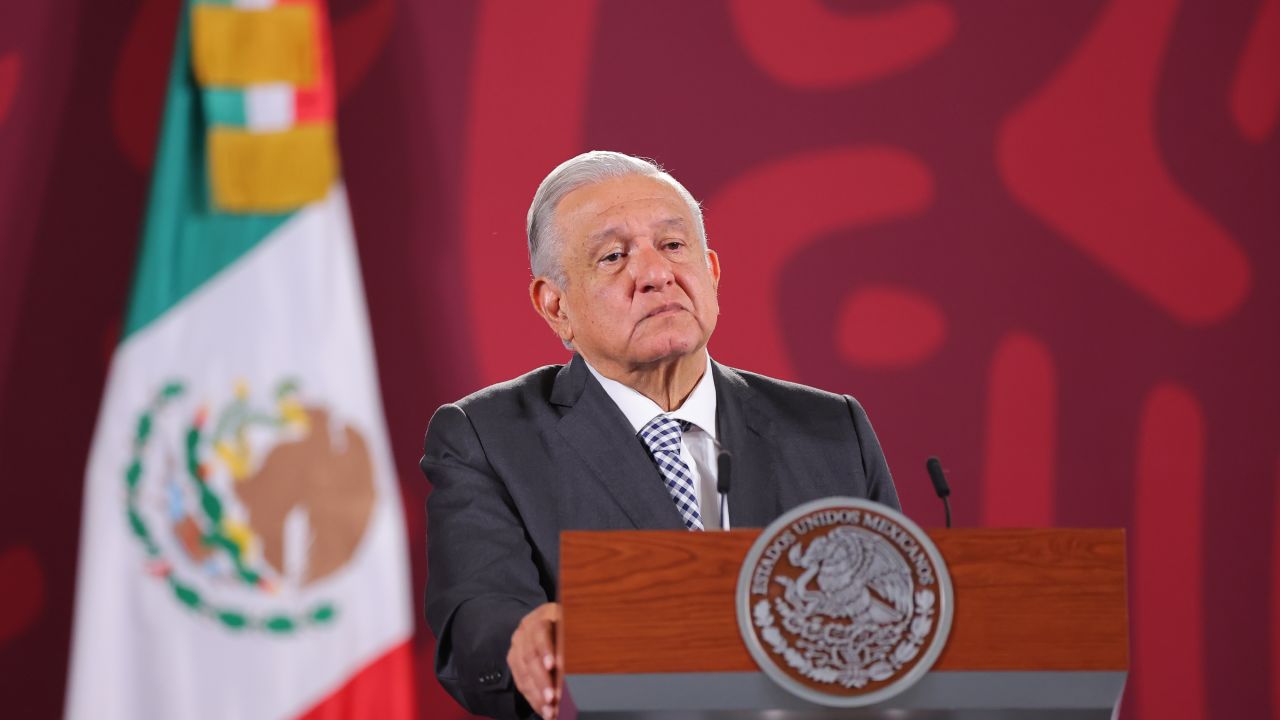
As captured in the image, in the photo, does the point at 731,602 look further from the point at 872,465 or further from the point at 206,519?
the point at 206,519

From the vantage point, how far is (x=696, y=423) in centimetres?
210

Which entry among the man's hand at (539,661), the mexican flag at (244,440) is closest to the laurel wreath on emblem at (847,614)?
the man's hand at (539,661)

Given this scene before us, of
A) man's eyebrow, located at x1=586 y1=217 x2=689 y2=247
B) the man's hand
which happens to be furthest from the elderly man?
the man's hand

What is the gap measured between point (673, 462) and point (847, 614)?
2.40 ft

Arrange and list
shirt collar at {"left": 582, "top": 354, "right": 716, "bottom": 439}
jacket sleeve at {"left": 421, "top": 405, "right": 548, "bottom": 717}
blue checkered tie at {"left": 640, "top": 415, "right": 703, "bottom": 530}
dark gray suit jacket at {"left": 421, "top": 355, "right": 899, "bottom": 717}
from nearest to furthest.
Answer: jacket sleeve at {"left": 421, "top": 405, "right": 548, "bottom": 717}, dark gray suit jacket at {"left": 421, "top": 355, "right": 899, "bottom": 717}, blue checkered tie at {"left": 640, "top": 415, "right": 703, "bottom": 530}, shirt collar at {"left": 582, "top": 354, "right": 716, "bottom": 439}

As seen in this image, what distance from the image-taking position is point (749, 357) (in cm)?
342

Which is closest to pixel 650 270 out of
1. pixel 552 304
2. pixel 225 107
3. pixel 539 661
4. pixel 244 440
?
pixel 552 304

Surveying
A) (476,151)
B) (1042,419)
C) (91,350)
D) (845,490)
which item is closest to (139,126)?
(91,350)

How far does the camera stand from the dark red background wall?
330 cm

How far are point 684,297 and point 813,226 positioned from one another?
1.45 meters

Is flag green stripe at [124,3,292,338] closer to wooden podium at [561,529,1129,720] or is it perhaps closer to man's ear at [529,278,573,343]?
man's ear at [529,278,573,343]

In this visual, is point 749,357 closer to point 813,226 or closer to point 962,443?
point 813,226

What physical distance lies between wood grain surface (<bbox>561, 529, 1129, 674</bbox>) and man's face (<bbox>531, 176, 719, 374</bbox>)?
0.75 metres

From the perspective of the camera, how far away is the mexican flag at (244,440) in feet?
10.2
